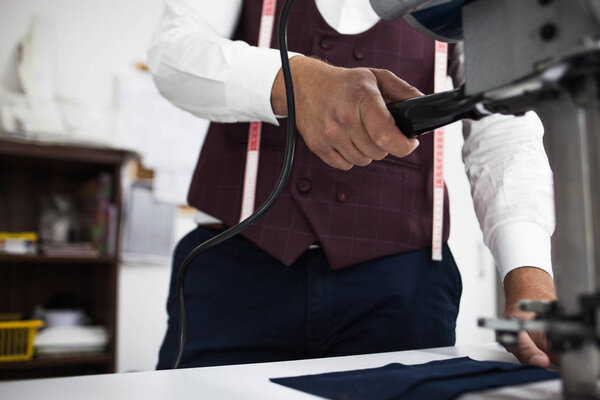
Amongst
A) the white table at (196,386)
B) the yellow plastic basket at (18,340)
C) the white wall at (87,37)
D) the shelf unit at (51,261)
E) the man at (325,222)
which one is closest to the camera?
the white table at (196,386)

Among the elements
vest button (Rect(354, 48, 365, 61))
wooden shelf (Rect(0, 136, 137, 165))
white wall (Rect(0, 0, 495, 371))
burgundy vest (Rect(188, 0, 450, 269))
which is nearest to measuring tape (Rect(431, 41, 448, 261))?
burgundy vest (Rect(188, 0, 450, 269))

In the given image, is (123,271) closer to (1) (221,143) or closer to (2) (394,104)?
(1) (221,143)

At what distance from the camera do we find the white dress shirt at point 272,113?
0.65m

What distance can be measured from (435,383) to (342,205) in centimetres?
43

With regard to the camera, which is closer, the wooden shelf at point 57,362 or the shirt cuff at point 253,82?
the shirt cuff at point 253,82

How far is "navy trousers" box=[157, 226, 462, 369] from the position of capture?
2.43 ft

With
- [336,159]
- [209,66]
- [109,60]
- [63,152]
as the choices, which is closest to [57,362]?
[63,152]

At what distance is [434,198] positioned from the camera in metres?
0.81

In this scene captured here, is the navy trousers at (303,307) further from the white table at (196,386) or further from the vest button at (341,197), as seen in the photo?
the white table at (196,386)

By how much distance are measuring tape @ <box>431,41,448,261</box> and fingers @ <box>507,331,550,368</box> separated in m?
0.27

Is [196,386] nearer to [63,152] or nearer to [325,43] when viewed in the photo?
[325,43]

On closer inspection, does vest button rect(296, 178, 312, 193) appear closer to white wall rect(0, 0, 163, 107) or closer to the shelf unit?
the shelf unit

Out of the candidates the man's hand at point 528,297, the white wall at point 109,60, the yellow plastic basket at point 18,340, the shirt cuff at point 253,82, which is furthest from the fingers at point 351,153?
the white wall at point 109,60

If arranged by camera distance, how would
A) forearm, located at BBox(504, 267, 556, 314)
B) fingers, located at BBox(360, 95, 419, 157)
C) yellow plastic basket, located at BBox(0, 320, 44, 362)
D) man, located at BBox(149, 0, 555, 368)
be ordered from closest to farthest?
fingers, located at BBox(360, 95, 419, 157) < forearm, located at BBox(504, 267, 556, 314) < man, located at BBox(149, 0, 555, 368) < yellow plastic basket, located at BBox(0, 320, 44, 362)
